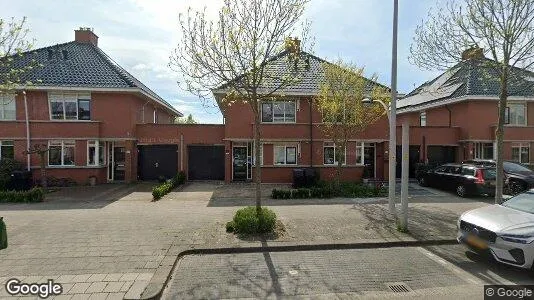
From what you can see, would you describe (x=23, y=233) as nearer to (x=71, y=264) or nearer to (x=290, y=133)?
(x=71, y=264)

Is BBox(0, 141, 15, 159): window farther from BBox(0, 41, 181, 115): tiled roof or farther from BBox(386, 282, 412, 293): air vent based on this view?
BBox(386, 282, 412, 293): air vent

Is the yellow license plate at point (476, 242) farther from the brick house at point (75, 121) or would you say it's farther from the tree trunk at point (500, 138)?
the brick house at point (75, 121)

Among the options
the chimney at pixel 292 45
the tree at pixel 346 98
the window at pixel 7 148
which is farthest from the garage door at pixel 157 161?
the chimney at pixel 292 45

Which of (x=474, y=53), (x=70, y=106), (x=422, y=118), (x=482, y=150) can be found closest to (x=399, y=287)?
(x=474, y=53)

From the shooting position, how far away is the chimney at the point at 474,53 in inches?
323

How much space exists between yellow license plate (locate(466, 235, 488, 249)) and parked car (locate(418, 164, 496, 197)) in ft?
27.3

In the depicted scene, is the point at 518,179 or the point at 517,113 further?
the point at 517,113

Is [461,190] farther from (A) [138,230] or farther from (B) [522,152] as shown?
(A) [138,230]

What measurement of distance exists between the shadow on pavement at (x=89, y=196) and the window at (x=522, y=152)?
811 inches

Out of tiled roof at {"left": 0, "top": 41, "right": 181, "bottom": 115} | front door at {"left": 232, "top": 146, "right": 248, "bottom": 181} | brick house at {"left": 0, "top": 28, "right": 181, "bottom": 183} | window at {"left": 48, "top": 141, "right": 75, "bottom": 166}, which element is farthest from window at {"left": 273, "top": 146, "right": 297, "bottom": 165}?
window at {"left": 48, "top": 141, "right": 75, "bottom": 166}

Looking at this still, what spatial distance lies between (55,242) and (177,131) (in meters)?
11.9

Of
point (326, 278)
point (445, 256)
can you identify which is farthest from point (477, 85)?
Result: point (326, 278)

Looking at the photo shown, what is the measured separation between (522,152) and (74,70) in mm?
26246

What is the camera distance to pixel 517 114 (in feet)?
63.6
